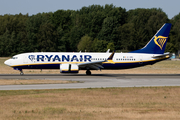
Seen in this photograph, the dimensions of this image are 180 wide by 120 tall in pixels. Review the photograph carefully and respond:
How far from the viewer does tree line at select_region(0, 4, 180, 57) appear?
120438 mm

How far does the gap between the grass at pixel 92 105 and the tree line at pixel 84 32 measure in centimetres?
9502

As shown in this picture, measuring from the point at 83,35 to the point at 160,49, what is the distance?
9817 cm

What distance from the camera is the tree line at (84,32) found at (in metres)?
120

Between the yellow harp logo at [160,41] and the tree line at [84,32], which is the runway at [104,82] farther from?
the tree line at [84,32]

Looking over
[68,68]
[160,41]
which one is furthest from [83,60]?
[160,41]

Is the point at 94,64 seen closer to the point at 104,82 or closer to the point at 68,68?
the point at 68,68

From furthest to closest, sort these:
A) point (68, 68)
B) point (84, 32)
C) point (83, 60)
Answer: point (84, 32) < point (83, 60) < point (68, 68)

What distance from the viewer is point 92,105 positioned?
18516 millimetres

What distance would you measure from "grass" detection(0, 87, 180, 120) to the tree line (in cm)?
9502

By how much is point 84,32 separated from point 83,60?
102300mm

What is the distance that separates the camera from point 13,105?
1817 centimetres

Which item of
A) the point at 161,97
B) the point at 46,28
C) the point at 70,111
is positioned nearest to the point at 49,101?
the point at 70,111

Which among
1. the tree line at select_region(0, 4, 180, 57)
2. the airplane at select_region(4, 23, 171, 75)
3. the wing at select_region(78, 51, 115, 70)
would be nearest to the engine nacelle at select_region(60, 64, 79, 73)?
the airplane at select_region(4, 23, 171, 75)

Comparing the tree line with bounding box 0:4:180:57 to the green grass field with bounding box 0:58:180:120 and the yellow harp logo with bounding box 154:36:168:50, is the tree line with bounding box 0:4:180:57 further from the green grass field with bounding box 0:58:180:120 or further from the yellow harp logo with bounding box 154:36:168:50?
the green grass field with bounding box 0:58:180:120
